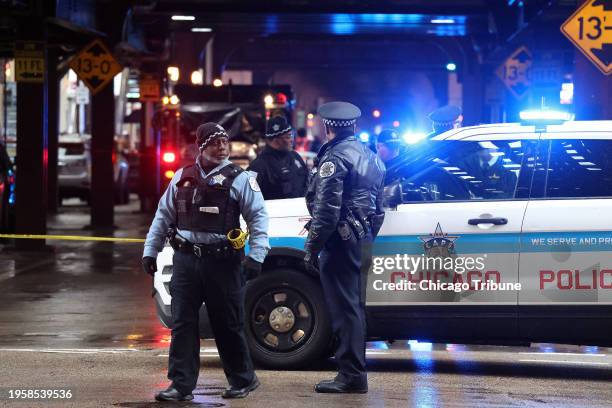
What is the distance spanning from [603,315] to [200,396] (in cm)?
276

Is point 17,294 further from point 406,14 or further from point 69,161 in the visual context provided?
point 69,161

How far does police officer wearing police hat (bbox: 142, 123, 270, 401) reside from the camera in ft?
27.0

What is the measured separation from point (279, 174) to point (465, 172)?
9.36 ft

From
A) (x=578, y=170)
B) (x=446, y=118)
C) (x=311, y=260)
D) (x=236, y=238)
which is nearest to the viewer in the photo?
(x=236, y=238)

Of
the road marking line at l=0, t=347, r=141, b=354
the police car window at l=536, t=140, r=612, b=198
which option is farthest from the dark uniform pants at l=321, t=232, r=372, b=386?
the road marking line at l=0, t=347, r=141, b=354

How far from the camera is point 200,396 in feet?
28.1

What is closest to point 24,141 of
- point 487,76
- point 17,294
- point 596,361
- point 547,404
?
point 17,294

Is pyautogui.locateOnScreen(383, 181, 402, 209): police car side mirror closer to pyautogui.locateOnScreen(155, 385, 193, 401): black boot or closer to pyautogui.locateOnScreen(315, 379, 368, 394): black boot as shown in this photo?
pyautogui.locateOnScreen(315, 379, 368, 394): black boot

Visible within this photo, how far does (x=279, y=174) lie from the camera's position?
1197 centimetres

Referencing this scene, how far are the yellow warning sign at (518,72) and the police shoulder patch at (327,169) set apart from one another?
21825 millimetres

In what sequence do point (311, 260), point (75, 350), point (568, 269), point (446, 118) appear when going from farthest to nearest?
point (446, 118)
point (75, 350)
point (568, 269)
point (311, 260)

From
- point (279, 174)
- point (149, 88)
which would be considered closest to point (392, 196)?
point (279, 174)

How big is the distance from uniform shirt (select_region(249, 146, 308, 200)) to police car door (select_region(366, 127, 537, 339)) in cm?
266

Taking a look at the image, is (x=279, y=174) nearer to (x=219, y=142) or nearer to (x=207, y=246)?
(x=219, y=142)
